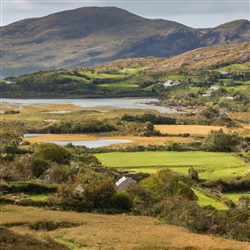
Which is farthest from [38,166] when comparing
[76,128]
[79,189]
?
[76,128]

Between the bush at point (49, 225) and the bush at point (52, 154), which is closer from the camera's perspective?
the bush at point (49, 225)

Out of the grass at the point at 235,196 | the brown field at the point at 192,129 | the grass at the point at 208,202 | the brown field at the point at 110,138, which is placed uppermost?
the grass at the point at 208,202

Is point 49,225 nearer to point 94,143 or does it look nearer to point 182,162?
point 182,162

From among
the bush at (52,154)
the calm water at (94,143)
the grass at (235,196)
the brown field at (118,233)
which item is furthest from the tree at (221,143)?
the brown field at (118,233)

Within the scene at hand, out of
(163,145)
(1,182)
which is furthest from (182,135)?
(1,182)

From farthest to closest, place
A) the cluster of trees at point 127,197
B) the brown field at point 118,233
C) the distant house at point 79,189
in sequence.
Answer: the distant house at point 79,189 → the cluster of trees at point 127,197 → the brown field at point 118,233

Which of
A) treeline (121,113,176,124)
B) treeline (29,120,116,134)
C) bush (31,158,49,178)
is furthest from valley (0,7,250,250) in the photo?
treeline (121,113,176,124)

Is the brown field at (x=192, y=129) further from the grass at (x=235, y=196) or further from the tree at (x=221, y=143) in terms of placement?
the grass at (x=235, y=196)

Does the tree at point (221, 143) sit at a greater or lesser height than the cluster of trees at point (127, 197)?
lesser
